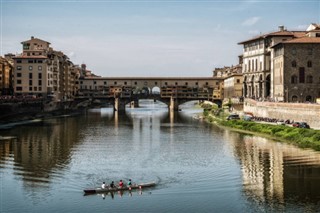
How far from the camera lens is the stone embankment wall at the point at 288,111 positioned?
208 feet

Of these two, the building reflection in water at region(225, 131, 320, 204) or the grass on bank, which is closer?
the building reflection in water at region(225, 131, 320, 204)

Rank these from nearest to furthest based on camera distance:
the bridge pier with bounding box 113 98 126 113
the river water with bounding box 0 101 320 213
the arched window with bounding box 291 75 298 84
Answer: the river water with bounding box 0 101 320 213 < the arched window with bounding box 291 75 298 84 < the bridge pier with bounding box 113 98 126 113

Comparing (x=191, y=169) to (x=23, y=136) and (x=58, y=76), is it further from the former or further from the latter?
(x=58, y=76)

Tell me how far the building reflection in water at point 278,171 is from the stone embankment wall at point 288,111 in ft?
25.1

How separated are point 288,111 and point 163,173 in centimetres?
3628

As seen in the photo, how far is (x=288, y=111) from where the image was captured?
2896 inches

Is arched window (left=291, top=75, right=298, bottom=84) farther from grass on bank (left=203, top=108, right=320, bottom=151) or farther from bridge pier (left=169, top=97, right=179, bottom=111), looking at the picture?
bridge pier (left=169, top=97, right=179, bottom=111)

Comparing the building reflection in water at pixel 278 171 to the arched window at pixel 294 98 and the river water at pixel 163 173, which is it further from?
the arched window at pixel 294 98

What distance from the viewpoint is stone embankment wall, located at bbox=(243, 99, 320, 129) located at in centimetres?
6353

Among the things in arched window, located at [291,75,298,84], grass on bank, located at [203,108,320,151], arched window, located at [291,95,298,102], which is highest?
arched window, located at [291,75,298,84]

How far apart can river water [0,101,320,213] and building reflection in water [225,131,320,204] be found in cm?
6

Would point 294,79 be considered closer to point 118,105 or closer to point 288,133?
point 288,133

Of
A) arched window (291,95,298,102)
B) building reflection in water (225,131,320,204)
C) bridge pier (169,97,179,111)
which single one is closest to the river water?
building reflection in water (225,131,320,204)

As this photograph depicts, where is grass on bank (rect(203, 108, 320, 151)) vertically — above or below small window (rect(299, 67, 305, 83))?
below
